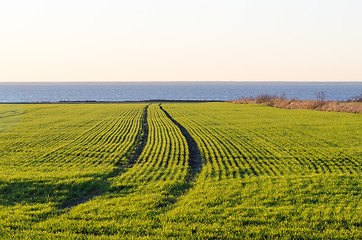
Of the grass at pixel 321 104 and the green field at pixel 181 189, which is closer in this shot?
the green field at pixel 181 189

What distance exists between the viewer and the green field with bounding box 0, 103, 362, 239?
963cm

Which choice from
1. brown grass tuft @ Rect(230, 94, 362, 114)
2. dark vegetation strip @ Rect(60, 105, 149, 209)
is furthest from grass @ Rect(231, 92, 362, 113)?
dark vegetation strip @ Rect(60, 105, 149, 209)

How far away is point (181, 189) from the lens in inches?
565

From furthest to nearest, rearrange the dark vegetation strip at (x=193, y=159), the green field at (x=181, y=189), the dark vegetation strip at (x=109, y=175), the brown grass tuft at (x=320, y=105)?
the brown grass tuft at (x=320, y=105) → the dark vegetation strip at (x=193, y=159) → the dark vegetation strip at (x=109, y=175) → the green field at (x=181, y=189)

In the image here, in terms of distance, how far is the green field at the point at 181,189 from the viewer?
9.63 metres

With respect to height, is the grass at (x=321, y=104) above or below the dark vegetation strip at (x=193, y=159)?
above

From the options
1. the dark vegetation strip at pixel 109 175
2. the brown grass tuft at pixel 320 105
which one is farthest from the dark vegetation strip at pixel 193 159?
the brown grass tuft at pixel 320 105

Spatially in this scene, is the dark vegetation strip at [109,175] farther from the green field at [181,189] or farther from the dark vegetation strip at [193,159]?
the dark vegetation strip at [193,159]

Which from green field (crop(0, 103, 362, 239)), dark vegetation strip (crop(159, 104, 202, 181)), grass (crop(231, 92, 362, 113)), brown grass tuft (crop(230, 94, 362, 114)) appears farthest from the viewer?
grass (crop(231, 92, 362, 113))

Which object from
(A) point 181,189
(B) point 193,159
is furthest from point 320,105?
(A) point 181,189

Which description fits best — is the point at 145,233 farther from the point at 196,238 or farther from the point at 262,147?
the point at 262,147

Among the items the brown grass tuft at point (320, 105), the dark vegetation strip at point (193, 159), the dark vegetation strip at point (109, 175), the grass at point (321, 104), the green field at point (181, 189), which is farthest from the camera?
the grass at point (321, 104)

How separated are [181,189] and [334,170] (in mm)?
9826

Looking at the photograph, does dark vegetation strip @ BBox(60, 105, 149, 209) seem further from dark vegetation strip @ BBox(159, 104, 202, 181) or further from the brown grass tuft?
the brown grass tuft
